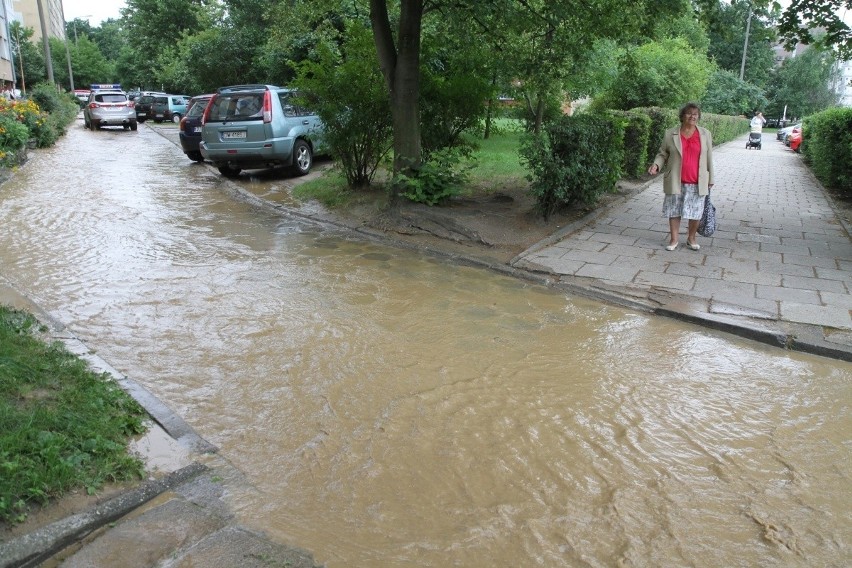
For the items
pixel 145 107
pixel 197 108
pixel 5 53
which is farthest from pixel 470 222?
pixel 5 53

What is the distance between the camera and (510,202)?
1037 centimetres

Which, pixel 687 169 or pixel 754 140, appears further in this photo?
pixel 754 140

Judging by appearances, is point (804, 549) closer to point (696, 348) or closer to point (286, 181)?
point (696, 348)

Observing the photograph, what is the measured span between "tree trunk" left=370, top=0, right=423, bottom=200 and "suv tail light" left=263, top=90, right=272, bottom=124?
434cm

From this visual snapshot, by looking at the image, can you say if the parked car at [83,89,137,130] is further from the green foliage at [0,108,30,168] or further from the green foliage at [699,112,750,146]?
the green foliage at [699,112,750,146]

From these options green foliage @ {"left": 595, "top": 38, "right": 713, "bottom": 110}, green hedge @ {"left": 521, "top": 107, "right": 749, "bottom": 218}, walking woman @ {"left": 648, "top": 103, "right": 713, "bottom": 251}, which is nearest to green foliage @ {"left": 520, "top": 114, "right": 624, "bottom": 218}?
green hedge @ {"left": 521, "top": 107, "right": 749, "bottom": 218}

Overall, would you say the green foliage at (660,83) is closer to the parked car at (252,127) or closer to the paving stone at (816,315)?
the parked car at (252,127)

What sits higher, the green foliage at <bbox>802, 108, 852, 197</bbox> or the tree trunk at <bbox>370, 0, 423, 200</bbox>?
the tree trunk at <bbox>370, 0, 423, 200</bbox>

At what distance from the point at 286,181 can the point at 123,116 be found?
18.7 m

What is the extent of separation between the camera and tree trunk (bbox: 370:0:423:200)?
9203 millimetres

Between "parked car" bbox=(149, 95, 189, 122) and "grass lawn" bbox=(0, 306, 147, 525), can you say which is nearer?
"grass lawn" bbox=(0, 306, 147, 525)

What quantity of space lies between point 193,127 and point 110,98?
15.6 metres

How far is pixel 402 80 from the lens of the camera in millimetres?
9328

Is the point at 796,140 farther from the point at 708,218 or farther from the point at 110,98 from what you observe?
the point at 110,98
